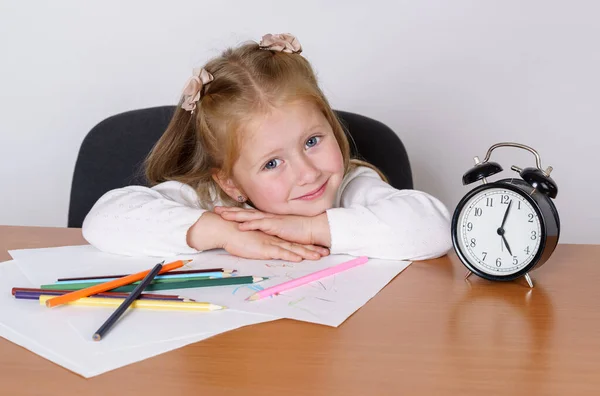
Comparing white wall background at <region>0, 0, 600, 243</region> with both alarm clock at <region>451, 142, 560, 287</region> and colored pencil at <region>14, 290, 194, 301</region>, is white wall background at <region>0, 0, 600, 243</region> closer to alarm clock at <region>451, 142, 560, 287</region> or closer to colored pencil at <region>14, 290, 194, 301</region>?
alarm clock at <region>451, 142, 560, 287</region>

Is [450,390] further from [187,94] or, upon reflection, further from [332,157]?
[187,94]

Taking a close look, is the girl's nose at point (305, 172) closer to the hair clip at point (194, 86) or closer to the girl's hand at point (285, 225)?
the girl's hand at point (285, 225)

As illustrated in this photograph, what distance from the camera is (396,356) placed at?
0.86 meters

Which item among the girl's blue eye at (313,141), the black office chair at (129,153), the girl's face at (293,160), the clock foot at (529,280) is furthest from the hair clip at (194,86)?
the clock foot at (529,280)

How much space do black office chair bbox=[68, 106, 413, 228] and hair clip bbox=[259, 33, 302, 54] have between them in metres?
0.34

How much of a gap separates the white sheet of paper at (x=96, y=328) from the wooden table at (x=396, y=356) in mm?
19

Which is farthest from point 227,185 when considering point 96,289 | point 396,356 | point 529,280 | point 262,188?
point 396,356

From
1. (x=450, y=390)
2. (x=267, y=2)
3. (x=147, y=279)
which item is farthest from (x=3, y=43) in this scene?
(x=450, y=390)

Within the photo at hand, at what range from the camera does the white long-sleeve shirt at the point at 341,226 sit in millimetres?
1349

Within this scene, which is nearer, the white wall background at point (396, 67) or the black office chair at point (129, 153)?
the black office chair at point (129, 153)

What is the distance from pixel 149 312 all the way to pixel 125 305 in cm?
3

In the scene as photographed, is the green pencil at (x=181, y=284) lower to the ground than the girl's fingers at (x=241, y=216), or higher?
higher

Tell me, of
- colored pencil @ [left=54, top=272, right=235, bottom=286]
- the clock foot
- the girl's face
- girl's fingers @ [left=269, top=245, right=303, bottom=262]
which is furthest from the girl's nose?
the clock foot

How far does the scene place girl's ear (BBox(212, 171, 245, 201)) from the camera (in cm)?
170
